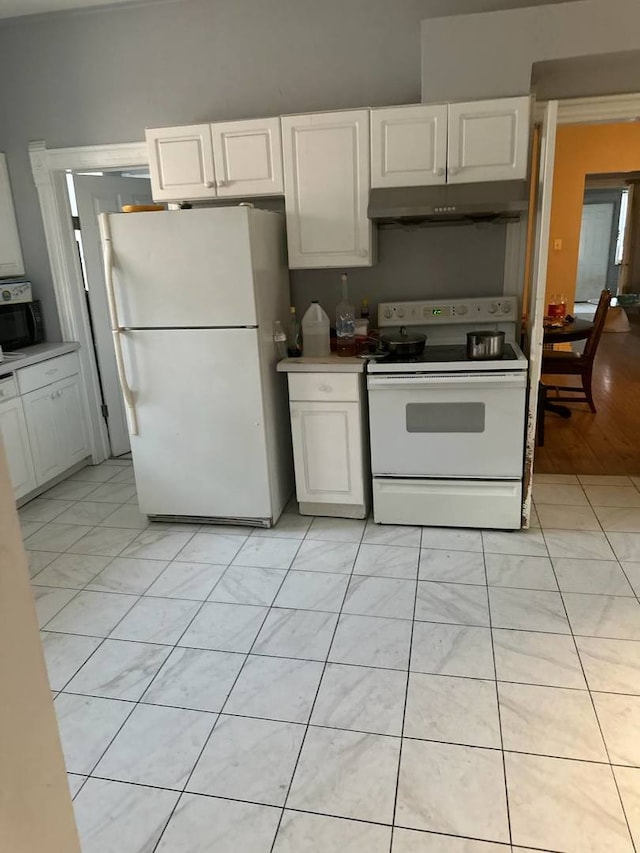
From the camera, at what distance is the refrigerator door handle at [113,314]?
294 centimetres

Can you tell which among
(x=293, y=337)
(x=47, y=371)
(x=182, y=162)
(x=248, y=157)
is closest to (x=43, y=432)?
(x=47, y=371)

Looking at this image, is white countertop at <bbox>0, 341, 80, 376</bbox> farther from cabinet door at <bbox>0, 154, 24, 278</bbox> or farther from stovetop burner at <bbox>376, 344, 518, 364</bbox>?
stovetop burner at <bbox>376, 344, 518, 364</bbox>

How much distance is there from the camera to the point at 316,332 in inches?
131

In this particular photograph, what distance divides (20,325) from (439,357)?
8.47ft

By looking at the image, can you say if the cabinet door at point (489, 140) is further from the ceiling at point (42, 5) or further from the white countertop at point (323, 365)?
the ceiling at point (42, 5)

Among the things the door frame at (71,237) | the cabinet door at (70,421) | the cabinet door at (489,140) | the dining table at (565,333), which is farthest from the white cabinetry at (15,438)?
the dining table at (565,333)

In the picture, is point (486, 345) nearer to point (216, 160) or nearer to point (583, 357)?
point (216, 160)

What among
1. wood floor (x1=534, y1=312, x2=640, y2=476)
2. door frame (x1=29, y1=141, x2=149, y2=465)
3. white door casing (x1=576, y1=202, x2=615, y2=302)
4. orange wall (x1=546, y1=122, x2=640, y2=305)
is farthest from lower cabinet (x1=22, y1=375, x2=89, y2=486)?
white door casing (x1=576, y1=202, x2=615, y2=302)

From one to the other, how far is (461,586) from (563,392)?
10.7ft

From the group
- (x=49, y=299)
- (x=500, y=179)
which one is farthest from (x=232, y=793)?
(x=49, y=299)

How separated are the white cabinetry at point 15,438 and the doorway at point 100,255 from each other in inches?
30.1

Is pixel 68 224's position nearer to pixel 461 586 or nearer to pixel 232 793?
pixel 461 586

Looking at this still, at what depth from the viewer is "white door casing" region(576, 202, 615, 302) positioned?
1244 centimetres

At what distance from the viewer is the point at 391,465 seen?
10.3ft
